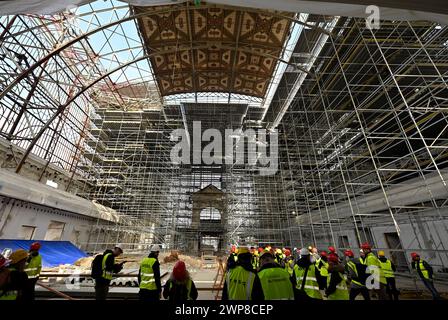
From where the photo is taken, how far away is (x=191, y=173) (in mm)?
25703

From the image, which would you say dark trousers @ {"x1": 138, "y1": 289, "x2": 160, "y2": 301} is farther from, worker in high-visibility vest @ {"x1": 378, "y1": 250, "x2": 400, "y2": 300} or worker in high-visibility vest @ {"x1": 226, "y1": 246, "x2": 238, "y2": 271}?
worker in high-visibility vest @ {"x1": 378, "y1": 250, "x2": 400, "y2": 300}

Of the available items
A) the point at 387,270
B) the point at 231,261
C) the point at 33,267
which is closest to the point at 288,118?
the point at 387,270

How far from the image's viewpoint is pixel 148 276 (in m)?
3.99

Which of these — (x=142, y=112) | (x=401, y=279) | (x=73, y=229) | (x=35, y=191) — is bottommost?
(x=401, y=279)

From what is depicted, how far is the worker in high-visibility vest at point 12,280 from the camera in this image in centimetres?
262

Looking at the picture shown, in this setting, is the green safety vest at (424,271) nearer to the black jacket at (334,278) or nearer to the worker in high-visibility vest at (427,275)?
the worker in high-visibility vest at (427,275)

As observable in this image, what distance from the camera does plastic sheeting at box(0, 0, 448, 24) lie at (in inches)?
83.7

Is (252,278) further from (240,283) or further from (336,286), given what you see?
(336,286)

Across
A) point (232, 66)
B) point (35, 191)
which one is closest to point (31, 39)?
point (35, 191)

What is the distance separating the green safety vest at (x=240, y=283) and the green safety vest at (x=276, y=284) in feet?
0.49

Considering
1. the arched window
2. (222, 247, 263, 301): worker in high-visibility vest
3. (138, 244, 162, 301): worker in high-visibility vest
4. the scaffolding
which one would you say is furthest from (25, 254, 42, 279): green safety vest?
→ the arched window
